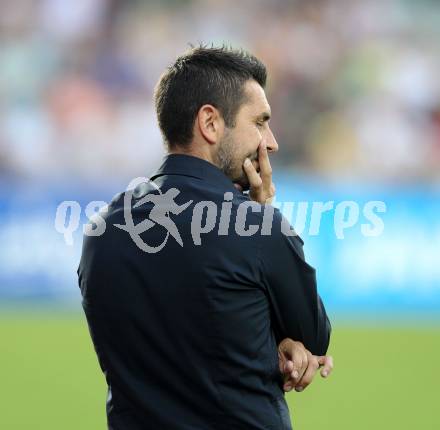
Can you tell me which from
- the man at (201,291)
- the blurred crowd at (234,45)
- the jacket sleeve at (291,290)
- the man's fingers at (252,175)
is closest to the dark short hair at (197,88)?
the man at (201,291)

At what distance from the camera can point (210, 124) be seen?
94.3 inches

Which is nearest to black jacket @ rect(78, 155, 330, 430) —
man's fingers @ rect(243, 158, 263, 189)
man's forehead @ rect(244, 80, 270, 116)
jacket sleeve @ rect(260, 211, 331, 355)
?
jacket sleeve @ rect(260, 211, 331, 355)

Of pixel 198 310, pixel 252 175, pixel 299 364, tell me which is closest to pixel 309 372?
pixel 299 364

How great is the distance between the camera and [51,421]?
5.38 metres

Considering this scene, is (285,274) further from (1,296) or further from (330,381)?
(1,296)

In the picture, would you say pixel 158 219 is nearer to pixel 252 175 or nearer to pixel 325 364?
pixel 252 175

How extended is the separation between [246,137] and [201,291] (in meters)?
0.45

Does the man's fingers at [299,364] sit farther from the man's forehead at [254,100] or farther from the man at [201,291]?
the man's forehead at [254,100]

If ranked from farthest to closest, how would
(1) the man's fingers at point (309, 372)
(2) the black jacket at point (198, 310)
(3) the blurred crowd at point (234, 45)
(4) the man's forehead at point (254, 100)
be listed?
(3) the blurred crowd at point (234, 45) < (4) the man's forehead at point (254, 100) < (1) the man's fingers at point (309, 372) < (2) the black jacket at point (198, 310)

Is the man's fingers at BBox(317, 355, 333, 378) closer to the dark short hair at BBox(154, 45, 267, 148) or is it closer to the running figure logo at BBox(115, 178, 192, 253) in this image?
the running figure logo at BBox(115, 178, 192, 253)

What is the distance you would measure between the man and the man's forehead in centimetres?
2

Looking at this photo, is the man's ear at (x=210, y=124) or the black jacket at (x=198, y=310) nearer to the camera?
the black jacket at (x=198, y=310)

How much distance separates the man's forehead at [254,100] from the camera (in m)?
2.45

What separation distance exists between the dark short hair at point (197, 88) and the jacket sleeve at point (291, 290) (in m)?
0.35
